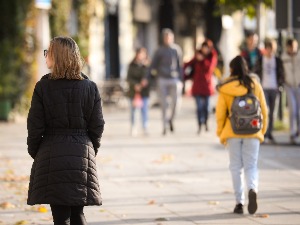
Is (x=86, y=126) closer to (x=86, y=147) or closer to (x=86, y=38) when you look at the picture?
(x=86, y=147)

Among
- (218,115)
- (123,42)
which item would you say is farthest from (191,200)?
(123,42)

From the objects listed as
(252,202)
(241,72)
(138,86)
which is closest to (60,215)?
(252,202)

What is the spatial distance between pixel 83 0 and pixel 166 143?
1150 centimetres

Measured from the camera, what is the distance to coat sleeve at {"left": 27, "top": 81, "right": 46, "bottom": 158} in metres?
7.17

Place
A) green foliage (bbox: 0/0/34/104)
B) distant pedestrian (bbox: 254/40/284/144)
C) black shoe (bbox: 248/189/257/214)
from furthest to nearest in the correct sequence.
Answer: green foliage (bbox: 0/0/34/104) < distant pedestrian (bbox: 254/40/284/144) < black shoe (bbox: 248/189/257/214)

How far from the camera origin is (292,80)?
1700 cm

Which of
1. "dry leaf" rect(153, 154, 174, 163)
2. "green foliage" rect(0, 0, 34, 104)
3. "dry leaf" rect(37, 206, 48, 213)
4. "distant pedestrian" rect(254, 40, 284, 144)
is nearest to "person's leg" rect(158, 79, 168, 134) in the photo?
"distant pedestrian" rect(254, 40, 284, 144)

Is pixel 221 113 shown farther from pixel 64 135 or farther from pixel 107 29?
pixel 107 29

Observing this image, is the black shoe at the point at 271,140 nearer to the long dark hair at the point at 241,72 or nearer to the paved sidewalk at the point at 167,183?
the paved sidewalk at the point at 167,183

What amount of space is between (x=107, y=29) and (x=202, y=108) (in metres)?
14.2

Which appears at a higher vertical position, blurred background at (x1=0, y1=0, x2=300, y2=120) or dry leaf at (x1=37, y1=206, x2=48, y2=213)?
blurred background at (x1=0, y1=0, x2=300, y2=120)

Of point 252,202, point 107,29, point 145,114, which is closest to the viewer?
point 252,202

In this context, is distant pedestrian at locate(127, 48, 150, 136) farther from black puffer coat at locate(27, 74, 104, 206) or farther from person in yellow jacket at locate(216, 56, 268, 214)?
black puffer coat at locate(27, 74, 104, 206)

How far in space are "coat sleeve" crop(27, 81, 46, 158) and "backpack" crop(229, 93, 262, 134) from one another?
334cm
